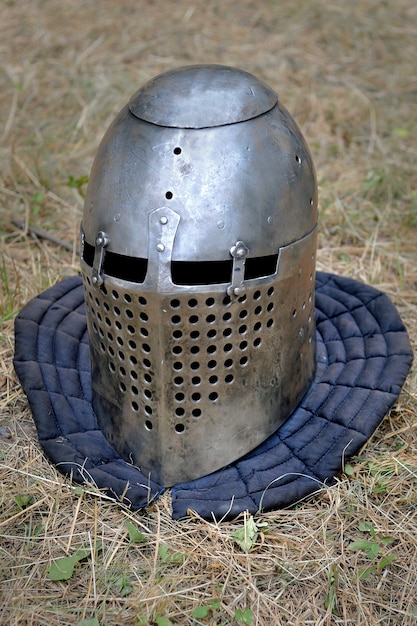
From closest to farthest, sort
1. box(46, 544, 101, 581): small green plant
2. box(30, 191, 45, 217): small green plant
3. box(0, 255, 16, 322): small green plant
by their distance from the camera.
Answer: box(46, 544, 101, 581): small green plant → box(0, 255, 16, 322): small green plant → box(30, 191, 45, 217): small green plant

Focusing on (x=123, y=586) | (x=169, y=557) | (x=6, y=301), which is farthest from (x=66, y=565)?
(x=6, y=301)

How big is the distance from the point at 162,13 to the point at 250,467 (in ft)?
15.6

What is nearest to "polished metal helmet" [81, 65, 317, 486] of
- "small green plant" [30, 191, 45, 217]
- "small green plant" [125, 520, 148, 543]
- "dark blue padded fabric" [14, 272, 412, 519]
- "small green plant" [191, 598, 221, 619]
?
"dark blue padded fabric" [14, 272, 412, 519]

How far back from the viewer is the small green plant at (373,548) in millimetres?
2100

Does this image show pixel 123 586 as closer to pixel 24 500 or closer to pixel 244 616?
pixel 244 616

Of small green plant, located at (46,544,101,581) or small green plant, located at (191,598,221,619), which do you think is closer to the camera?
small green plant, located at (191,598,221,619)

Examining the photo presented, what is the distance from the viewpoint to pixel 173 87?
223 centimetres

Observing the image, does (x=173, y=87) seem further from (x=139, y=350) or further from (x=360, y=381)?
(x=360, y=381)

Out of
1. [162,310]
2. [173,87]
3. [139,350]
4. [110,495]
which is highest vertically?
[173,87]

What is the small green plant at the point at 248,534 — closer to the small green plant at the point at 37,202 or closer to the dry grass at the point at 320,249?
the dry grass at the point at 320,249

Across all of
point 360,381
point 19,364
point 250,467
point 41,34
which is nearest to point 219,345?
point 250,467

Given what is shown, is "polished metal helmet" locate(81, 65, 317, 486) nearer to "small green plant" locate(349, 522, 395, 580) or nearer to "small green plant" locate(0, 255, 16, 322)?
"small green plant" locate(349, 522, 395, 580)

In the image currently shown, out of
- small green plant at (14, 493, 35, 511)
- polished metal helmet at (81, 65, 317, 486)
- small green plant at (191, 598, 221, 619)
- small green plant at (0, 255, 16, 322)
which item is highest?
polished metal helmet at (81, 65, 317, 486)

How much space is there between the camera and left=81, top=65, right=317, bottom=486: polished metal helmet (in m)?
2.12
